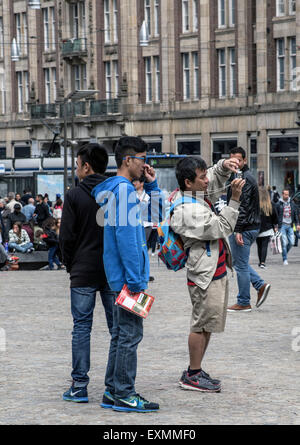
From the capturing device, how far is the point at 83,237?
7883 millimetres

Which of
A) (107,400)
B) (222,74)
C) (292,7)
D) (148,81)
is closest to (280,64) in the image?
(292,7)

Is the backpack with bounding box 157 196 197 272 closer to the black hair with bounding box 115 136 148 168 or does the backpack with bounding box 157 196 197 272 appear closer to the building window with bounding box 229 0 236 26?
the black hair with bounding box 115 136 148 168

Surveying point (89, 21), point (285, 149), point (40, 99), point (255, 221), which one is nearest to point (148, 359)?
point (255, 221)

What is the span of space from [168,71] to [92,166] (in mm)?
47896

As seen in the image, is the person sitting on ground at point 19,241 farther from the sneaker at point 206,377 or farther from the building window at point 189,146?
the building window at point 189,146

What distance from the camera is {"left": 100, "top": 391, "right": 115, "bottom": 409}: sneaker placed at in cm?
763

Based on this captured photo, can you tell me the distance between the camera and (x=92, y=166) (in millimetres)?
8000

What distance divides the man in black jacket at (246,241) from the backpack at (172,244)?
4735mm

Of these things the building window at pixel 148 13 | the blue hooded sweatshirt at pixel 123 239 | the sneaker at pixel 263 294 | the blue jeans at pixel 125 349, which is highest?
the building window at pixel 148 13

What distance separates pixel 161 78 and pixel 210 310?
4824 cm

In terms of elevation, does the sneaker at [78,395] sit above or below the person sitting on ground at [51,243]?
above

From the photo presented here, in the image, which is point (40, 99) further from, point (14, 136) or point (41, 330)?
point (41, 330)

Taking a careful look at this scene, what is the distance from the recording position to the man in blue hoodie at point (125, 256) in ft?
24.0

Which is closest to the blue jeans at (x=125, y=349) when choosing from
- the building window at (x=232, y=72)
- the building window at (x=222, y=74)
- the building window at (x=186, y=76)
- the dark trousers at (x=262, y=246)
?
the dark trousers at (x=262, y=246)
